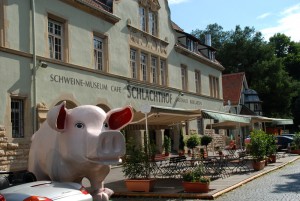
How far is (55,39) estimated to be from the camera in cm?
2052

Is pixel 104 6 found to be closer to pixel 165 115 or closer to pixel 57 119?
pixel 165 115

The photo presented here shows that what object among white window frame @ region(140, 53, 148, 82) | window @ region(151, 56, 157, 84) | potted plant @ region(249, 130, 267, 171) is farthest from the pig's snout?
window @ region(151, 56, 157, 84)

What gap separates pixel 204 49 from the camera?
1571 inches

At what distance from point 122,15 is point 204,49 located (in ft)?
52.0

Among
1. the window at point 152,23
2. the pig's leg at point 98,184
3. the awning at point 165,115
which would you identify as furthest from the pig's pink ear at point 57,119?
the window at point 152,23

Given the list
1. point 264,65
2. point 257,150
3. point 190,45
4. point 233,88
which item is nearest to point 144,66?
point 190,45

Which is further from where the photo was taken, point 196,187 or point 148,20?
point 148,20

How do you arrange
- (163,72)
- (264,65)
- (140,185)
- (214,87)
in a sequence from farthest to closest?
(264,65) → (214,87) → (163,72) → (140,185)

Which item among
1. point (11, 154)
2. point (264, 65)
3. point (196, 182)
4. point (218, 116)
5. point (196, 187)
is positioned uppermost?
point (264, 65)

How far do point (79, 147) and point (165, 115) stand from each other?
330 inches

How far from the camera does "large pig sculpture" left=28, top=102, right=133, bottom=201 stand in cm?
833

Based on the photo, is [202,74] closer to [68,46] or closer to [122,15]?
[122,15]

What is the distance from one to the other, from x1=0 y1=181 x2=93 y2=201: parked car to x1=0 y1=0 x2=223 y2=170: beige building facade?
29.0 feet

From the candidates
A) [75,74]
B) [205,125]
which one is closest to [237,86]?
[205,125]
